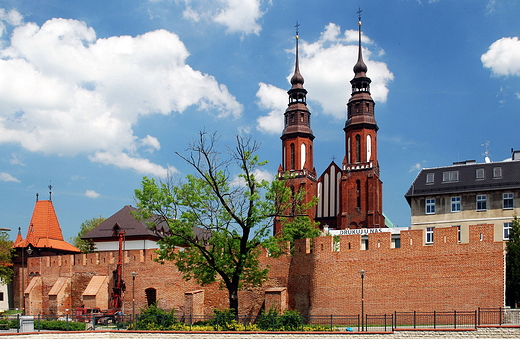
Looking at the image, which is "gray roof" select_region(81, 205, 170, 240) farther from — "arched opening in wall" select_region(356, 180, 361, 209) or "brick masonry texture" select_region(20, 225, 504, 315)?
"arched opening in wall" select_region(356, 180, 361, 209)

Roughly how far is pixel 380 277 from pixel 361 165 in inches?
1677

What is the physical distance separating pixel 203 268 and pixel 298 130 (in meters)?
46.4

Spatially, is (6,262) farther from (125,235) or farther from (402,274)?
(402,274)

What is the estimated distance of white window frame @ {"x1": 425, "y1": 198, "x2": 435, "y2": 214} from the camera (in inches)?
1693

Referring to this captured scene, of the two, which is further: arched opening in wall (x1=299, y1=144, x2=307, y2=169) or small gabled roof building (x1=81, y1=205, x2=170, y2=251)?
arched opening in wall (x1=299, y1=144, x2=307, y2=169)

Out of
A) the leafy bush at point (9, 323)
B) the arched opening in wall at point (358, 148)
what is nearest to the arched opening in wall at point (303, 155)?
the arched opening in wall at point (358, 148)

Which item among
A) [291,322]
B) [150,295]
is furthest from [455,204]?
[150,295]

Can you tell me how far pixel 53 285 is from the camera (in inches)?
1601

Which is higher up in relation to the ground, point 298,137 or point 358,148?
point 298,137

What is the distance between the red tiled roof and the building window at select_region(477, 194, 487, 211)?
33.8m

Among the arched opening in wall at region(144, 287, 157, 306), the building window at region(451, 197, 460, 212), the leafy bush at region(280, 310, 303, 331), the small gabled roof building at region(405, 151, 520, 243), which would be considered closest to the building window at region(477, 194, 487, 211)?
the small gabled roof building at region(405, 151, 520, 243)

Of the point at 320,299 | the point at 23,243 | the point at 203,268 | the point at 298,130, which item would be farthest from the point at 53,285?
the point at 298,130

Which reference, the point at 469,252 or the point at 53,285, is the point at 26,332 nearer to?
the point at 53,285

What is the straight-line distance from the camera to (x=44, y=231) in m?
52.9
